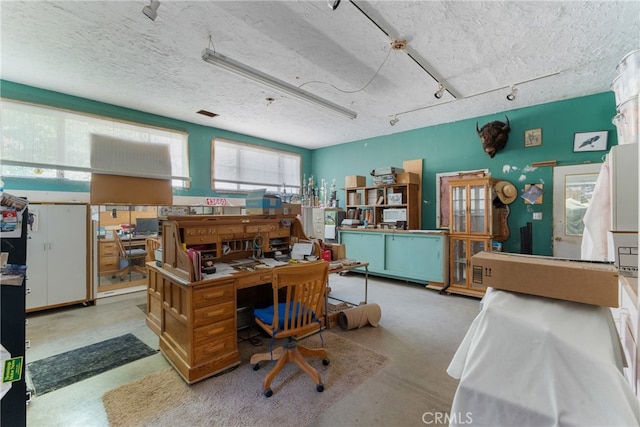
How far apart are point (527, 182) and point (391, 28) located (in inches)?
136

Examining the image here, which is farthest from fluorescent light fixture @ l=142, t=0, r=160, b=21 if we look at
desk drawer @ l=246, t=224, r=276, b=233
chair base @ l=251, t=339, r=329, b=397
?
Answer: chair base @ l=251, t=339, r=329, b=397

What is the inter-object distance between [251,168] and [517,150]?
196 inches

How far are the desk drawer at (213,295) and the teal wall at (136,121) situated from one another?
131 inches

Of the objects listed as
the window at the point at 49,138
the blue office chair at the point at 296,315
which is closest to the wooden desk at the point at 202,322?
the blue office chair at the point at 296,315

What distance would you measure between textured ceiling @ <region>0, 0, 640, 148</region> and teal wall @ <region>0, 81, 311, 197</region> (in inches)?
5.9

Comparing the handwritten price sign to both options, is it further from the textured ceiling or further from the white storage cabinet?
the white storage cabinet

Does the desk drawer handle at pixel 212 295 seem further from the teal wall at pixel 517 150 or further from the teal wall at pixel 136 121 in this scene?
the teal wall at pixel 517 150

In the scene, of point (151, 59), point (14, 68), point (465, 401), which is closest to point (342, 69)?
point (151, 59)

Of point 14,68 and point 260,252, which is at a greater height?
point 14,68

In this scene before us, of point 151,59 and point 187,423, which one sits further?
point 151,59

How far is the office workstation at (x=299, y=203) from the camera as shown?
211 cm

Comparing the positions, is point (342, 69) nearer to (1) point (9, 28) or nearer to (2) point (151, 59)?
(2) point (151, 59)

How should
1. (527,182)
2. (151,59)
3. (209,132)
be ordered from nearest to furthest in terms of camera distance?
(151,59) → (527,182) → (209,132)

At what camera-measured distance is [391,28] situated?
94.6 inches
